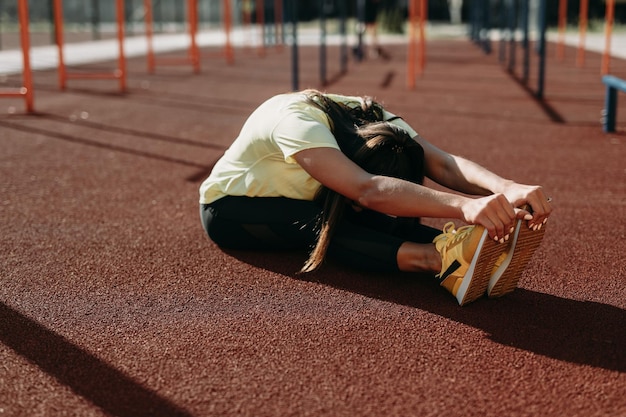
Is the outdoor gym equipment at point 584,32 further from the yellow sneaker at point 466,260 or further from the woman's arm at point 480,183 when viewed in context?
the yellow sneaker at point 466,260

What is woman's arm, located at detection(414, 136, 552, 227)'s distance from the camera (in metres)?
3.11

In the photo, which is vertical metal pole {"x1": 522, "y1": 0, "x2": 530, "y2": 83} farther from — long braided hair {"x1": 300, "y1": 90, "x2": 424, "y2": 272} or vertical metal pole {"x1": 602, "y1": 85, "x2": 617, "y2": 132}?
long braided hair {"x1": 300, "y1": 90, "x2": 424, "y2": 272}

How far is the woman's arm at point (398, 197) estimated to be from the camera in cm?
300

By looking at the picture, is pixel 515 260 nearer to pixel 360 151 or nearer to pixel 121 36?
pixel 360 151

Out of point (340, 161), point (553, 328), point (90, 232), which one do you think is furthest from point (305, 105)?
point (90, 232)

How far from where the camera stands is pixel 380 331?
3100 mm

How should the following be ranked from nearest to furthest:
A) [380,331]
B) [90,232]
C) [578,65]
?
[380,331]
[90,232]
[578,65]

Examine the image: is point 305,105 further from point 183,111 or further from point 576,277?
point 183,111

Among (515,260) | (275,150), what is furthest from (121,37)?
(515,260)

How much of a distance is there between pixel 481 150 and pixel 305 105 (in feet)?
12.4

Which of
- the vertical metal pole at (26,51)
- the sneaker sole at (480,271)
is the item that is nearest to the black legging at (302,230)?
the sneaker sole at (480,271)

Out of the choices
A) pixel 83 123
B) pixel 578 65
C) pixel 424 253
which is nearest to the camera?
pixel 424 253

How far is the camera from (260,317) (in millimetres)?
3260

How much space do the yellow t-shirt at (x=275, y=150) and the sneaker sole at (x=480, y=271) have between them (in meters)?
0.69
